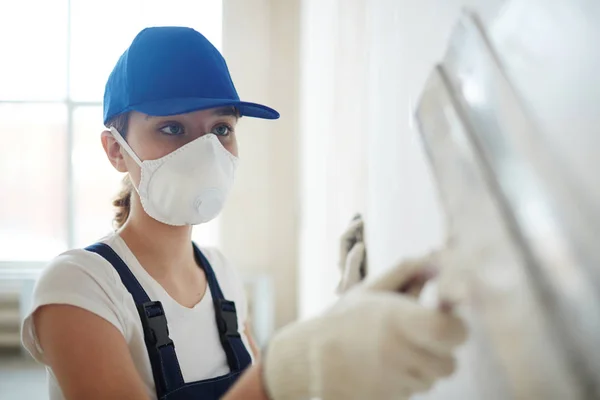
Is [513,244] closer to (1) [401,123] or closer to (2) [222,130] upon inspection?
(1) [401,123]

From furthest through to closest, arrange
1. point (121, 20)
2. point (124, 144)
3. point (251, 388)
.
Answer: point (121, 20)
point (124, 144)
point (251, 388)

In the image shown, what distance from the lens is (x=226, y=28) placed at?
3693mm

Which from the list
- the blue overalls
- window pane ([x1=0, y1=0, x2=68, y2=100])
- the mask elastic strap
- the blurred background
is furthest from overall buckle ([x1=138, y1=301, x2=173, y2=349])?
window pane ([x1=0, y1=0, x2=68, y2=100])

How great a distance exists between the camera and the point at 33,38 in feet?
12.4

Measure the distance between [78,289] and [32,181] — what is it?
336 cm

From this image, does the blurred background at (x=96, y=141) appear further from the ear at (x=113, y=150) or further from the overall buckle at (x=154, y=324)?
the overall buckle at (x=154, y=324)

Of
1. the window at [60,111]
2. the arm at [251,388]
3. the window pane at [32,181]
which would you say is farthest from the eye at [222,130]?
the window pane at [32,181]

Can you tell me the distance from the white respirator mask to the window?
266cm

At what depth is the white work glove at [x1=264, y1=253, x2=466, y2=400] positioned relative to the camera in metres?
0.42

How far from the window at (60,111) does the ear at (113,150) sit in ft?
8.44

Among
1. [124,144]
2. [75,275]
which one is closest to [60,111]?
[124,144]

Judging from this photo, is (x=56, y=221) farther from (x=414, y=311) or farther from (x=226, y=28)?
(x=414, y=311)

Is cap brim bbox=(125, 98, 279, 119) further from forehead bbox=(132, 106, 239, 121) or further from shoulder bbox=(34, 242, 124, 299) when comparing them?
shoulder bbox=(34, 242, 124, 299)

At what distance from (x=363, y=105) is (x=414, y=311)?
87 centimetres
